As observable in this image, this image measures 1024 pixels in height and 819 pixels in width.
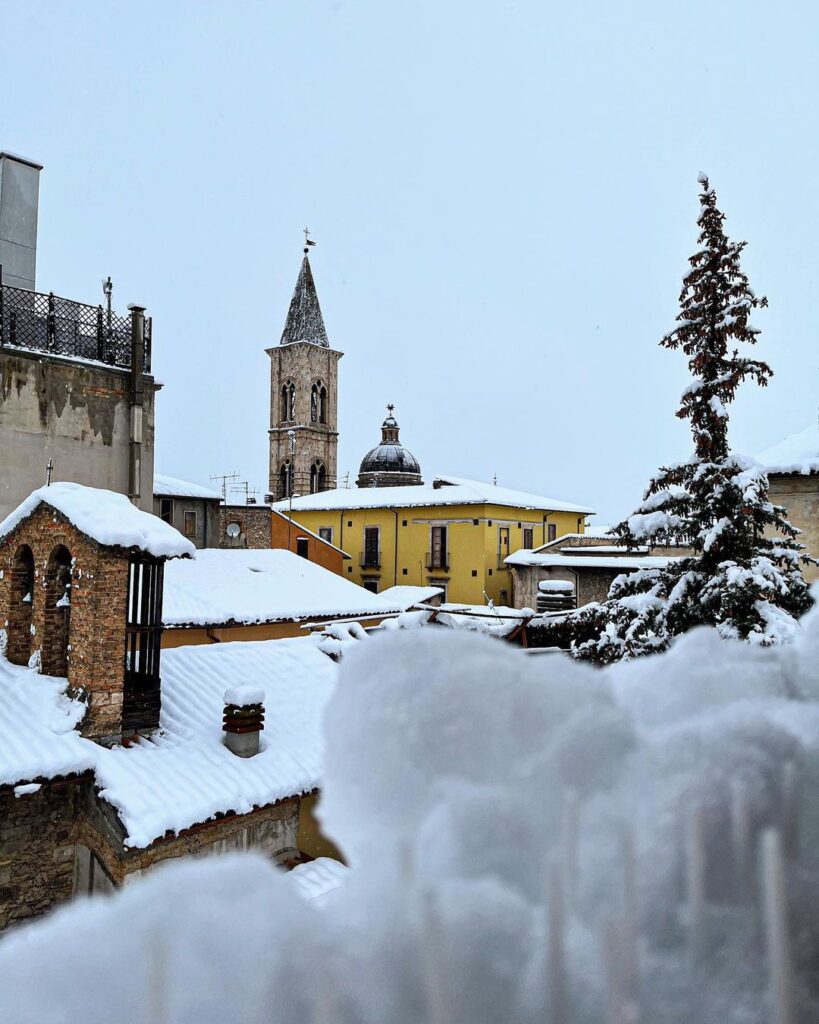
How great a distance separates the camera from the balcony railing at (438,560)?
20312 millimetres

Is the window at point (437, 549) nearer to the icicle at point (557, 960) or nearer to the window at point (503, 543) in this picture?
the window at point (503, 543)

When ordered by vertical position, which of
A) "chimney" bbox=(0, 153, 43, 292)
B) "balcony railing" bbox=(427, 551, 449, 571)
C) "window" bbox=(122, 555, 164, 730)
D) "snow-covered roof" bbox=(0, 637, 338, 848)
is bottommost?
"snow-covered roof" bbox=(0, 637, 338, 848)

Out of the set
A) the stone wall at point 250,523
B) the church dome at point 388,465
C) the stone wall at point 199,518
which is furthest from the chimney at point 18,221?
the church dome at point 388,465

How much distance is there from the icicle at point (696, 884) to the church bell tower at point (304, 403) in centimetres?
3338

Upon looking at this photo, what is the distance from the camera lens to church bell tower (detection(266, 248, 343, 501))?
33.8m

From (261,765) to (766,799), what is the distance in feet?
16.0

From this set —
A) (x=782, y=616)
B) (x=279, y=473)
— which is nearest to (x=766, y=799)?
(x=782, y=616)

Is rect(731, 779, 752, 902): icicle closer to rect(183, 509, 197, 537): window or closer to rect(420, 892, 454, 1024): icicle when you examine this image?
rect(420, 892, 454, 1024): icicle

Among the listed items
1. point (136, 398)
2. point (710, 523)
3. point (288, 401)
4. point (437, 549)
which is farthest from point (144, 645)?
point (288, 401)

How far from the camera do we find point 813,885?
1.56 feet

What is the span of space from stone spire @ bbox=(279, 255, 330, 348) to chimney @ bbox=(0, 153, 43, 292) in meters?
25.4

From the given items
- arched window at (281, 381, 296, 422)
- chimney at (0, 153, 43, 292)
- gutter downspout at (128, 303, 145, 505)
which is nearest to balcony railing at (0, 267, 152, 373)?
gutter downspout at (128, 303, 145, 505)

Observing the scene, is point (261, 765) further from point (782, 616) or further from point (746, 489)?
point (746, 489)

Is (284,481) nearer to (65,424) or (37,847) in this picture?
(65,424)
